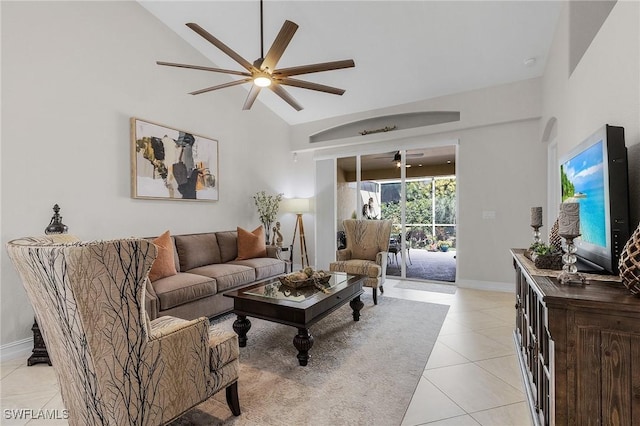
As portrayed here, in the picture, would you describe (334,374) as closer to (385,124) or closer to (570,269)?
(570,269)

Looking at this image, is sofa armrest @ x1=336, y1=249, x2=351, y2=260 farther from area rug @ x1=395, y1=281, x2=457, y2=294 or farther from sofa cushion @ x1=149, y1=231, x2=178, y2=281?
sofa cushion @ x1=149, y1=231, x2=178, y2=281

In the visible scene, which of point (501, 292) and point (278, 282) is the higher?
point (278, 282)

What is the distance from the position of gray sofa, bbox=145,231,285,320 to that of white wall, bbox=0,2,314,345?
0.43 meters

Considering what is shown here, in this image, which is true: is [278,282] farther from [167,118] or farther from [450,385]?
[167,118]

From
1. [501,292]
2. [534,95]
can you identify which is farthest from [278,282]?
[534,95]

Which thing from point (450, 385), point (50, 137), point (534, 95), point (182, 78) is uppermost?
point (182, 78)

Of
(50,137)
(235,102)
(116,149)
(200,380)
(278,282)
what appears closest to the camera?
(200,380)

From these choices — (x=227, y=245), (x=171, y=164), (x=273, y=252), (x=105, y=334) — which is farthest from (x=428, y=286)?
(x=105, y=334)

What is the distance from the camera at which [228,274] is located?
3580 mm

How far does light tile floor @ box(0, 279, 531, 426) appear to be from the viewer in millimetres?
1787

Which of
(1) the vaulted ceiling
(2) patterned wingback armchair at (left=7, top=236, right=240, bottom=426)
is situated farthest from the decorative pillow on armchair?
(2) patterned wingback armchair at (left=7, top=236, right=240, bottom=426)

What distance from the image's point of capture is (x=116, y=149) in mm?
3451

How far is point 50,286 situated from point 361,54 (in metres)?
4.11

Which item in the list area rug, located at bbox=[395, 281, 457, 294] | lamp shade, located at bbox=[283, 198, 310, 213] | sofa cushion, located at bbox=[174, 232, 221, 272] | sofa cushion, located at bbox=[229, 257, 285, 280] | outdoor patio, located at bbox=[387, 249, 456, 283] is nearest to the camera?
sofa cushion, located at bbox=[174, 232, 221, 272]
